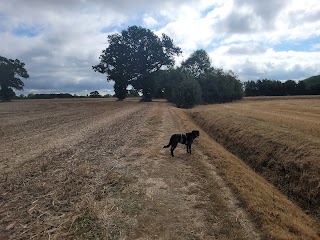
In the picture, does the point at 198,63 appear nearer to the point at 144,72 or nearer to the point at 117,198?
the point at 144,72

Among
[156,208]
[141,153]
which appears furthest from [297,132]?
[156,208]

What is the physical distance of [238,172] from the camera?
1359 cm

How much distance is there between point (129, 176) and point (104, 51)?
81.0 meters

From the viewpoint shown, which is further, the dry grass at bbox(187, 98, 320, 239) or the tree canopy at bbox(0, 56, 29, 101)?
the tree canopy at bbox(0, 56, 29, 101)

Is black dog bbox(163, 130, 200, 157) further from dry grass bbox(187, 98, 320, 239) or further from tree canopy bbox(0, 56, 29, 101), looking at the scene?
tree canopy bbox(0, 56, 29, 101)

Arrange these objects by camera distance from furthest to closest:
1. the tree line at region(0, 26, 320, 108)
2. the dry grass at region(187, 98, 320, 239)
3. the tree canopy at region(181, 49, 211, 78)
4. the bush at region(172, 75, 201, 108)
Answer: the tree canopy at region(181, 49, 211, 78) < the tree line at region(0, 26, 320, 108) < the bush at region(172, 75, 201, 108) < the dry grass at region(187, 98, 320, 239)

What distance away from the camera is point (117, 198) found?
10016mm

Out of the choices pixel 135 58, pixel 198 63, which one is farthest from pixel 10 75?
pixel 198 63

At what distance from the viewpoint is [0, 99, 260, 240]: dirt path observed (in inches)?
314

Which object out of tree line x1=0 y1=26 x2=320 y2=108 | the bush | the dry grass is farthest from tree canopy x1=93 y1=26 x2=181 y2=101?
the dry grass

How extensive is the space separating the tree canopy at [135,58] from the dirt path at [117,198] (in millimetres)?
72679

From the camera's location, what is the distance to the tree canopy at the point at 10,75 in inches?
3624

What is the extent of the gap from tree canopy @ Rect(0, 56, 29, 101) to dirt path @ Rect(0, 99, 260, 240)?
83848 mm

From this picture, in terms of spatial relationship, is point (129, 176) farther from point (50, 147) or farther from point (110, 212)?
point (50, 147)
